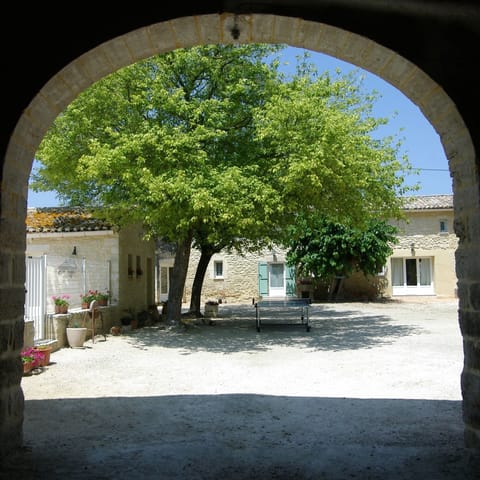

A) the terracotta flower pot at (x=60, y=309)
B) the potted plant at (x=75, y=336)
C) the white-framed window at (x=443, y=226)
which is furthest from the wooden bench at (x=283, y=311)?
the white-framed window at (x=443, y=226)

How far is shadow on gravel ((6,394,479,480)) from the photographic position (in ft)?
11.6

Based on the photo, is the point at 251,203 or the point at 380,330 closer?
the point at 251,203

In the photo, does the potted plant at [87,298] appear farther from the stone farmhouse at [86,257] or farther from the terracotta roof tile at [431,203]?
the terracotta roof tile at [431,203]

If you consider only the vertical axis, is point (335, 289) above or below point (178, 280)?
below

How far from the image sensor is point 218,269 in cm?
2623

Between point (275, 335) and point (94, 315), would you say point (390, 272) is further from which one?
point (94, 315)

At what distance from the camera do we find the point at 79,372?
8.24m

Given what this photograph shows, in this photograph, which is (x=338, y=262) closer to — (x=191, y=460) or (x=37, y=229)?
(x=37, y=229)

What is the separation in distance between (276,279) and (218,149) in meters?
14.4

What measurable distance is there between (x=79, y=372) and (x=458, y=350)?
698 cm

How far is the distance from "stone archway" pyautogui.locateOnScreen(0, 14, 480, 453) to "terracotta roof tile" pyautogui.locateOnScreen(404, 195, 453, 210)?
2147cm

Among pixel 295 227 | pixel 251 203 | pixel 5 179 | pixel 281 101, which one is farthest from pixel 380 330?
pixel 5 179

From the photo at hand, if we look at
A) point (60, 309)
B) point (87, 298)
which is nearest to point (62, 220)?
point (87, 298)

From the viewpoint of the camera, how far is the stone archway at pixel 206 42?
354cm
